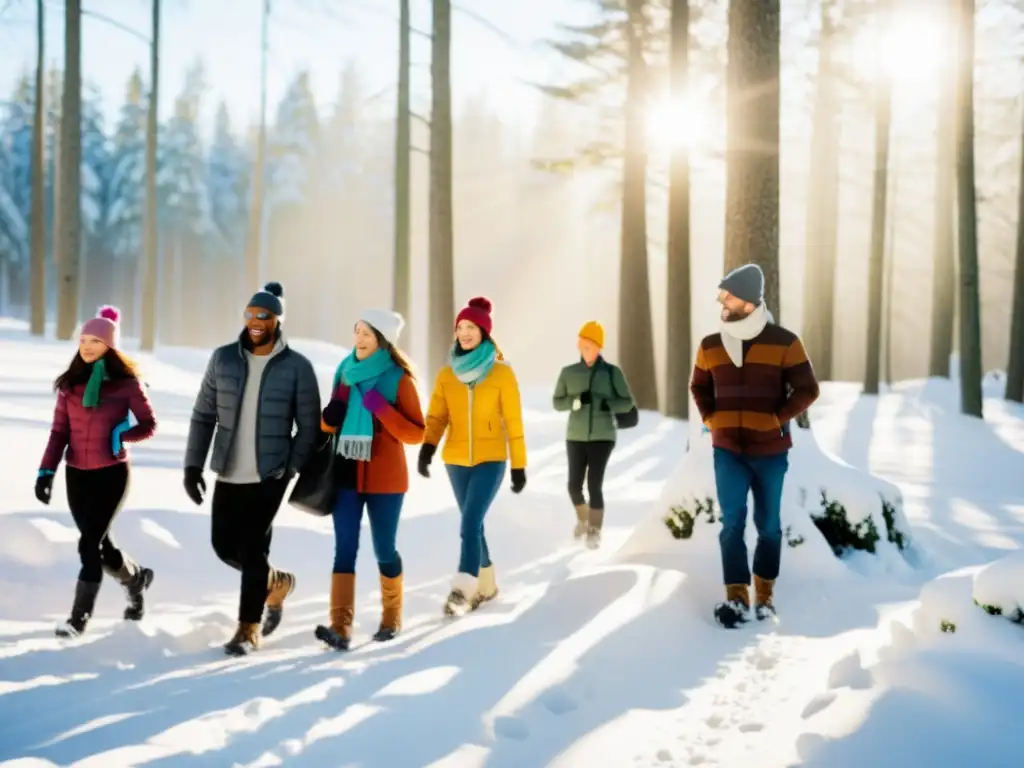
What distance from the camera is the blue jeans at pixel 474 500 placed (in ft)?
21.0

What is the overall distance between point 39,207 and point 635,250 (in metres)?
18.1

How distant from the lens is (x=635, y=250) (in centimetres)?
1991

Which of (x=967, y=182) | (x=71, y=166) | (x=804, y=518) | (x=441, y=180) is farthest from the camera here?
(x=71, y=166)

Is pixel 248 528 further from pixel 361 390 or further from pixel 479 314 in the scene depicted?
pixel 479 314

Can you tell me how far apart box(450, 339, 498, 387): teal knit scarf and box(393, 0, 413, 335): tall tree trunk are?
13422mm

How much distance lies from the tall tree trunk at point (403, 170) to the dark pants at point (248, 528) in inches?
575

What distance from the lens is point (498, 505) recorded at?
10719 millimetres

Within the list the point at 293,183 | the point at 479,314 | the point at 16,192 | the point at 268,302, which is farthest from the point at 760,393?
the point at 16,192

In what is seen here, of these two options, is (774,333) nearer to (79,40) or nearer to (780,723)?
(780,723)

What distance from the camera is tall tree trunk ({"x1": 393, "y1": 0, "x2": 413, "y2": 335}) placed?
64.3 ft

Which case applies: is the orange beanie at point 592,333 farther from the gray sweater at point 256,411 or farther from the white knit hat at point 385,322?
the gray sweater at point 256,411

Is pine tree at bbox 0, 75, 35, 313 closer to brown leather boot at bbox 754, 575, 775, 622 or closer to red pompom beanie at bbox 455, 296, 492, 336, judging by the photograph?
red pompom beanie at bbox 455, 296, 492, 336

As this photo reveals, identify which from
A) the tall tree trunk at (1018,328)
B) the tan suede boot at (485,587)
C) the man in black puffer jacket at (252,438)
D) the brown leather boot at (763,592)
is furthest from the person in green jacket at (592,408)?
the tall tree trunk at (1018,328)

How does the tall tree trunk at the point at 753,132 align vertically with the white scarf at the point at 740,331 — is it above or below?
above
